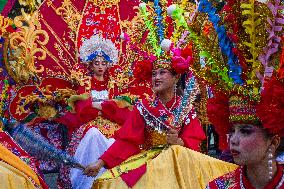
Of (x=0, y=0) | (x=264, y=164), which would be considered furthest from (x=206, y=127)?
(x=264, y=164)

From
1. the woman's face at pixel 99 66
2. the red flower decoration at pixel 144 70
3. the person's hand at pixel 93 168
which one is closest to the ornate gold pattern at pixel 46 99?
the woman's face at pixel 99 66

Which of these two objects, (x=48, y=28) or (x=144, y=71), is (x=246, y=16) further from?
(x=48, y=28)

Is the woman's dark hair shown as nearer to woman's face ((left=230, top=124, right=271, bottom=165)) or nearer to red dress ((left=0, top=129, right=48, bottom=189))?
woman's face ((left=230, top=124, right=271, bottom=165))

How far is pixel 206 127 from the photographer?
9375mm

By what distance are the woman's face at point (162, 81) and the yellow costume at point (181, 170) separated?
57cm

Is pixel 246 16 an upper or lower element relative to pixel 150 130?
upper

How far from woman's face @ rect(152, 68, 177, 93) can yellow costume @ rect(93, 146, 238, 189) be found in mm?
572

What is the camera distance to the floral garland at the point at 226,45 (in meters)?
3.60

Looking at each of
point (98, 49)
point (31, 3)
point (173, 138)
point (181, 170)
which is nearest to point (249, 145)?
point (181, 170)

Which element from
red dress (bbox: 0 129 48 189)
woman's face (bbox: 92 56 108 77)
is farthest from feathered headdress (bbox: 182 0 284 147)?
woman's face (bbox: 92 56 108 77)

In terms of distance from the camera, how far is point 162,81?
18.9ft

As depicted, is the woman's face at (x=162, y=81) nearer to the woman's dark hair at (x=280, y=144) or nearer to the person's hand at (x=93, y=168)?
the person's hand at (x=93, y=168)

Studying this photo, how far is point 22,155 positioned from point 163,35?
1476mm

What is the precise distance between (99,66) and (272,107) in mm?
4464
